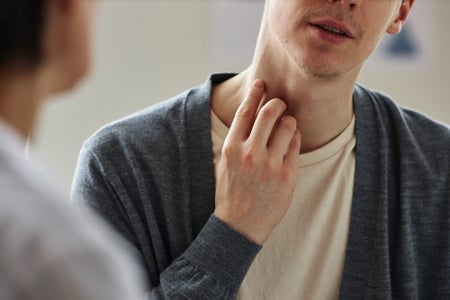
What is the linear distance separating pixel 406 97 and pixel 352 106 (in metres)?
0.84

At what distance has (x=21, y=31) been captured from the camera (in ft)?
1.77

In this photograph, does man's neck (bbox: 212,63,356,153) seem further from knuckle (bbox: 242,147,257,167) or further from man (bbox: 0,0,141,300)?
man (bbox: 0,0,141,300)

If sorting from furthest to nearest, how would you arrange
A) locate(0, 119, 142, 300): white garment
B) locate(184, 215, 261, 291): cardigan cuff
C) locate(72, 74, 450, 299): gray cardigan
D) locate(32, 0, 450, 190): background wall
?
locate(32, 0, 450, 190): background wall < locate(72, 74, 450, 299): gray cardigan < locate(184, 215, 261, 291): cardigan cuff < locate(0, 119, 142, 300): white garment

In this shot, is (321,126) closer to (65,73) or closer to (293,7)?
(293,7)

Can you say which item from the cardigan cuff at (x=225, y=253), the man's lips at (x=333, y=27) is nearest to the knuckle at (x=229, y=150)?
the cardigan cuff at (x=225, y=253)

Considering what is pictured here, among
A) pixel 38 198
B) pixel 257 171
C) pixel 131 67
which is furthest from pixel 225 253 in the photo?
pixel 131 67

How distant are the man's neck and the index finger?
0.11ft

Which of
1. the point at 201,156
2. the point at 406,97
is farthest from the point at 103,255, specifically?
the point at 406,97

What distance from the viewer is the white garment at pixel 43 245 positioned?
0.52m

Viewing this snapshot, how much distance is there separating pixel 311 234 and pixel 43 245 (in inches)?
32.0

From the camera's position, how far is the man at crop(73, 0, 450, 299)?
118cm

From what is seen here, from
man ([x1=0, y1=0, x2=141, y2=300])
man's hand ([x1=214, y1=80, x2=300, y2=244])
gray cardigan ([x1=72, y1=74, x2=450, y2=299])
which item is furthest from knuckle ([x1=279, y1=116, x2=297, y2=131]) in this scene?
man ([x1=0, y1=0, x2=141, y2=300])

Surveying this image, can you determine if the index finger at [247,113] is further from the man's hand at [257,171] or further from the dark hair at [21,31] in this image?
the dark hair at [21,31]

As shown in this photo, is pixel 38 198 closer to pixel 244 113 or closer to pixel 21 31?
pixel 21 31
